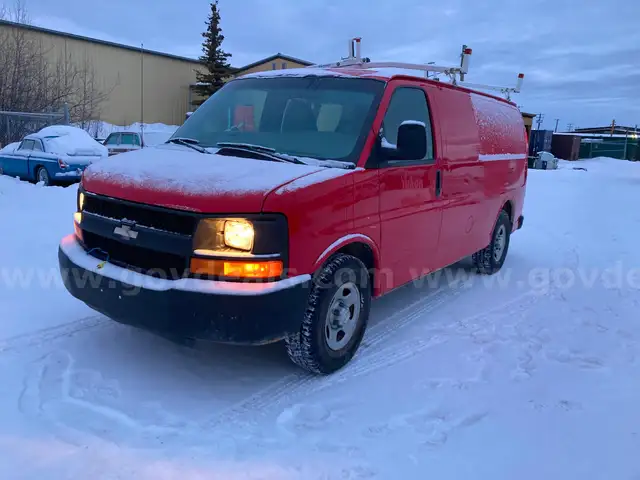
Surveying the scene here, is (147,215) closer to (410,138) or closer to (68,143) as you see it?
(410,138)

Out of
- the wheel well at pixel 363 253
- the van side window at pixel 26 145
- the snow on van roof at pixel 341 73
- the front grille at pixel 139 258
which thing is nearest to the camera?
the front grille at pixel 139 258

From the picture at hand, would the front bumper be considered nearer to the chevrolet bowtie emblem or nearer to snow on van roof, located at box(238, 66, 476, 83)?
the chevrolet bowtie emblem

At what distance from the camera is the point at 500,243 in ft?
23.1

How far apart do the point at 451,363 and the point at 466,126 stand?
2504 millimetres

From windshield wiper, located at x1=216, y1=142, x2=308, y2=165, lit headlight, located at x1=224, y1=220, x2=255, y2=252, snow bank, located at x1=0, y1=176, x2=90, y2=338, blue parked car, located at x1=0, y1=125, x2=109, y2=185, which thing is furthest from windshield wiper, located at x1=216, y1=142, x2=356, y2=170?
blue parked car, located at x1=0, y1=125, x2=109, y2=185

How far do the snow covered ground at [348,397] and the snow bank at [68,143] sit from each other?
9426mm

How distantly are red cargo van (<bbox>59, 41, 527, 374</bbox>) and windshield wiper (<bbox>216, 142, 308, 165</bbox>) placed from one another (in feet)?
0.05

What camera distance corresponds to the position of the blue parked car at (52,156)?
1405cm

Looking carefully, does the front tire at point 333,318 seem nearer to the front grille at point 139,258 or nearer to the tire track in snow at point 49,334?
the front grille at point 139,258

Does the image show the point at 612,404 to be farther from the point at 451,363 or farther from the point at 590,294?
the point at 590,294

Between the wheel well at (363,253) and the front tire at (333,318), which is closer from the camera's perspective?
the front tire at (333,318)

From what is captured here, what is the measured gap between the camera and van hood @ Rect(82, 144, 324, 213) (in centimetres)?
318

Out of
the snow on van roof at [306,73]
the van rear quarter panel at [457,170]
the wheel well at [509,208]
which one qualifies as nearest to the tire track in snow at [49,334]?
the snow on van roof at [306,73]

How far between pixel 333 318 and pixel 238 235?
1.05 m
